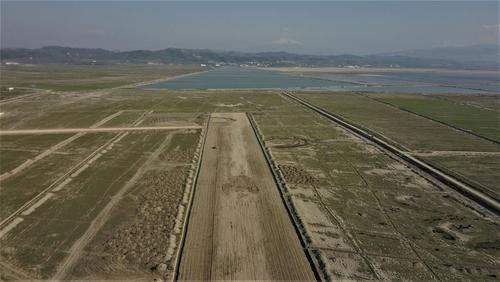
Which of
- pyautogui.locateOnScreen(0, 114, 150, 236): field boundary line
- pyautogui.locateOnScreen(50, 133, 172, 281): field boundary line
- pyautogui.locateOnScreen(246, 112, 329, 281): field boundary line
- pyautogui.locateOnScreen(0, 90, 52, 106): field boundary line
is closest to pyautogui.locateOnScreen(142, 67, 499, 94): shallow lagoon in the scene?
pyautogui.locateOnScreen(0, 90, 52, 106): field boundary line

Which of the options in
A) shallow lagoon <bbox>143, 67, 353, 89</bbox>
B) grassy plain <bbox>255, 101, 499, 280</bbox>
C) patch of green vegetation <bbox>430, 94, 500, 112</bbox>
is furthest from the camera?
shallow lagoon <bbox>143, 67, 353, 89</bbox>

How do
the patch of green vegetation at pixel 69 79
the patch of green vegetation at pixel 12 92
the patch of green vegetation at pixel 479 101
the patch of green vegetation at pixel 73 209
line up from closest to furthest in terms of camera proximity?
the patch of green vegetation at pixel 73 209 → the patch of green vegetation at pixel 479 101 → the patch of green vegetation at pixel 12 92 → the patch of green vegetation at pixel 69 79

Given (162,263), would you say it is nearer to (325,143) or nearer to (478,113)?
(325,143)

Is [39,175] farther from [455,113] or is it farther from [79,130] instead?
[455,113]

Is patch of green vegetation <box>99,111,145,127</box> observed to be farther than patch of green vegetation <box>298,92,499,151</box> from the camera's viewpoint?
Yes

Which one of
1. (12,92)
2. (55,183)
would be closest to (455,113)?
(55,183)

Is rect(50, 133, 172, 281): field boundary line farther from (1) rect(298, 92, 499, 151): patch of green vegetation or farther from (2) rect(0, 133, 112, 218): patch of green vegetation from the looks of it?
(1) rect(298, 92, 499, 151): patch of green vegetation

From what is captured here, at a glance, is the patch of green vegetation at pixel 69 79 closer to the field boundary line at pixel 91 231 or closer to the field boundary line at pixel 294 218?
the field boundary line at pixel 91 231

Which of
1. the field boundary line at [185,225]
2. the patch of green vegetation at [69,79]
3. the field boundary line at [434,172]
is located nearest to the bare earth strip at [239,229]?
the field boundary line at [185,225]
